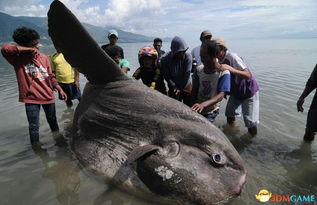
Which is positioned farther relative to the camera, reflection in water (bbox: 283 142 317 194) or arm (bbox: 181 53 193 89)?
arm (bbox: 181 53 193 89)

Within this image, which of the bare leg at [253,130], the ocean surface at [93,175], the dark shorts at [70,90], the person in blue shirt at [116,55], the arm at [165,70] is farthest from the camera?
the dark shorts at [70,90]

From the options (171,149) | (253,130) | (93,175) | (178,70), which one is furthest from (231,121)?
(93,175)

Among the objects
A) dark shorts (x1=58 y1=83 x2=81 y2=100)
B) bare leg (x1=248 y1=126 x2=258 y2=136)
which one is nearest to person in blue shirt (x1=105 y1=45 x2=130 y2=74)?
dark shorts (x1=58 y1=83 x2=81 y2=100)

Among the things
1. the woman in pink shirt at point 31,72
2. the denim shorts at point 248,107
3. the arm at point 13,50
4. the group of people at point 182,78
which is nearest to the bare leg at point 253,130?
the group of people at point 182,78

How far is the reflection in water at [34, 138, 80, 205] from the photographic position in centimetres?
354

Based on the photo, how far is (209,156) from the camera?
2990mm

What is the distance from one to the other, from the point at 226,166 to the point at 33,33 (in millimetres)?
4069

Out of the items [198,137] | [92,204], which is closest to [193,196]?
[198,137]

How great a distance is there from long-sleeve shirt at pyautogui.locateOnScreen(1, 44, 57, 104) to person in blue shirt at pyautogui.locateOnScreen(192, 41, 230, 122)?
298 cm

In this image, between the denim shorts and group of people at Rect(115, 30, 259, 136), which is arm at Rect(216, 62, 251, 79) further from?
the denim shorts

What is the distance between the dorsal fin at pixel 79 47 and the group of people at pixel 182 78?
869 millimetres

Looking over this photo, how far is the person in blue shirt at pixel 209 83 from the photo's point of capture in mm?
3957

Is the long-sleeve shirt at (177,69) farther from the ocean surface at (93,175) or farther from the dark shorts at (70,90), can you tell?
the dark shorts at (70,90)

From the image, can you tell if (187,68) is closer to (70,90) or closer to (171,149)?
(171,149)
